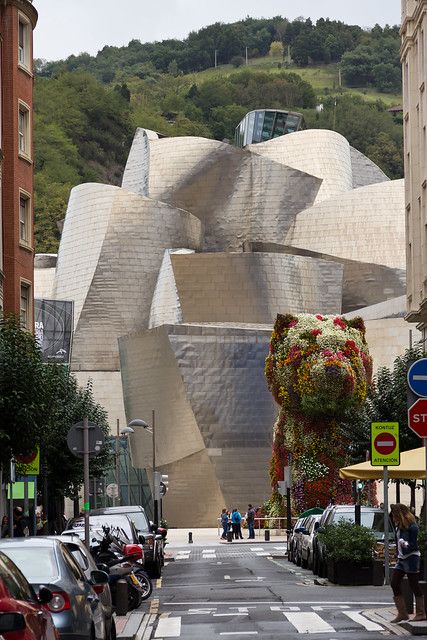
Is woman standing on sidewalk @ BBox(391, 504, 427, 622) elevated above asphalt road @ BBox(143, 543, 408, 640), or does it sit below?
above

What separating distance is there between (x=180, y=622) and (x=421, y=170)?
32287 millimetres

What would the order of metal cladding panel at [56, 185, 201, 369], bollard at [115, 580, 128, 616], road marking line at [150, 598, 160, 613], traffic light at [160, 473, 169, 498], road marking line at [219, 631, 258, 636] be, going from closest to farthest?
road marking line at [219, 631, 258, 636] < bollard at [115, 580, 128, 616] < road marking line at [150, 598, 160, 613] < traffic light at [160, 473, 169, 498] < metal cladding panel at [56, 185, 201, 369]

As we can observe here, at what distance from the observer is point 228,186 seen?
111375 mm

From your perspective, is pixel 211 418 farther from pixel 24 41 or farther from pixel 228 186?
pixel 24 41

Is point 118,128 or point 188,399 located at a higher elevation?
point 118,128

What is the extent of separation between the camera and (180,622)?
21344 millimetres

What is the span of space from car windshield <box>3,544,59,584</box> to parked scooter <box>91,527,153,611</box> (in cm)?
645

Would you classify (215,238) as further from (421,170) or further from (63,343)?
(421,170)

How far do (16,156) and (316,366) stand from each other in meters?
18.2

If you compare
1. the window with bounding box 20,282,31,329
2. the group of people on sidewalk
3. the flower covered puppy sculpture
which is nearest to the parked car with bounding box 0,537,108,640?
the window with bounding box 20,282,31,329

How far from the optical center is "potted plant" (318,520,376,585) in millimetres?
30125

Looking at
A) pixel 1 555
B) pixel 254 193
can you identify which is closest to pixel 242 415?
pixel 254 193

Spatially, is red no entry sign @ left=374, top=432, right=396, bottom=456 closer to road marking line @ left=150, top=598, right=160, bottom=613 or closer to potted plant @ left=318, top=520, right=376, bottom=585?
potted plant @ left=318, top=520, right=376, bottom=585

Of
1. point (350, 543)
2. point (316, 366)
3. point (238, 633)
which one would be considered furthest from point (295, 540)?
point (238, 633)
